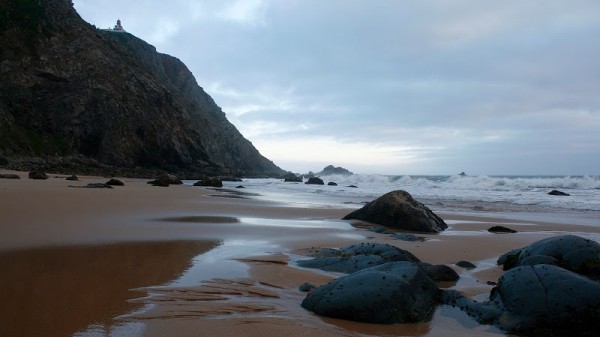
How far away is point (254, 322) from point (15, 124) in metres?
41.1

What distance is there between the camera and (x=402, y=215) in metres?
11.0

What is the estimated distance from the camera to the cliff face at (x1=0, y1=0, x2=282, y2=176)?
125 ft

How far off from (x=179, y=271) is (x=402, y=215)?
280 inches

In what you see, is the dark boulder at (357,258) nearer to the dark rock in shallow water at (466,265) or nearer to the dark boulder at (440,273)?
the dark boulder at (440,273)

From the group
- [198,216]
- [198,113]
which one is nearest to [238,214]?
[198,216]

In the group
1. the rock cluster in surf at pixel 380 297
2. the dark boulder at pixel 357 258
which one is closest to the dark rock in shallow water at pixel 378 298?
the rock cluster in surf at pixel 380 297

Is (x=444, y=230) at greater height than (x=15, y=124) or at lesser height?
lesser

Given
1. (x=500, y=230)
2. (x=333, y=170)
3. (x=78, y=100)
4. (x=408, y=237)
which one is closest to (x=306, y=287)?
(x=408, y=237)

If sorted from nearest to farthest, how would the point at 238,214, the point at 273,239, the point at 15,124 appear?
1. the point at 273,239
2. the point at 238,214
3. the point at 15,124

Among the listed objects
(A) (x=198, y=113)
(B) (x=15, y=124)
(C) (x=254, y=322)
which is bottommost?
(C) (x=254, y=322)

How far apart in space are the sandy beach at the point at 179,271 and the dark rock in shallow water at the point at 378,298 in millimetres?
129

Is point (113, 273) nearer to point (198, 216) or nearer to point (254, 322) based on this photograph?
point (254, 322)

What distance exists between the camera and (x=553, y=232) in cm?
1077

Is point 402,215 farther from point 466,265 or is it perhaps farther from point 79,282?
point 79,282
